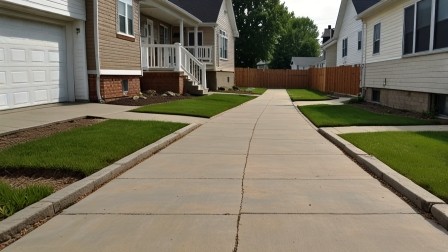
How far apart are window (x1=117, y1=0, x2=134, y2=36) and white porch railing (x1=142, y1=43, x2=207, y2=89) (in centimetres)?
247

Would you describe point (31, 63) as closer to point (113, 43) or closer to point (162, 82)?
point (113, 43)

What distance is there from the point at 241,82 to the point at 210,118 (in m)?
32.8

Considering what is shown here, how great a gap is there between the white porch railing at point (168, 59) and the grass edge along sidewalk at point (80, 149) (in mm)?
10863

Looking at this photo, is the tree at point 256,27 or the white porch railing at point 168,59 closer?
the white porch railing at point 168,59

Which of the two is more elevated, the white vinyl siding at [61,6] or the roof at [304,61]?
the roof at [304,61]

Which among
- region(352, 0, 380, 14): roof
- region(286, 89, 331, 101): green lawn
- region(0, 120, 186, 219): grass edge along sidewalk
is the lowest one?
region(0, 120, 186, 219): grass edge along sidewalk

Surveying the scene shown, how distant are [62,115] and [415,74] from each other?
11450mm

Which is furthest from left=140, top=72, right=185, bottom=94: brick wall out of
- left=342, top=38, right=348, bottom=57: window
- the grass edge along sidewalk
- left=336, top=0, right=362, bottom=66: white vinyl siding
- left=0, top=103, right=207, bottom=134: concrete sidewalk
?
left=342, top=38, right=348, bottom=57: window

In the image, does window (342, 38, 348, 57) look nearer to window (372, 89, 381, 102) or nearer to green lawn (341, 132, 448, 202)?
window (372, 89, 381, 102)

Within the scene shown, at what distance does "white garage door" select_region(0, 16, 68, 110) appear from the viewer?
1190cm

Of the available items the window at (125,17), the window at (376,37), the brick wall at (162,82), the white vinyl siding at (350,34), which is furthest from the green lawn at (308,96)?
the window at (125,17)

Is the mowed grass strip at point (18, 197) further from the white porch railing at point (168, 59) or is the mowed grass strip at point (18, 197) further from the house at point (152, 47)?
the white porch railing at point (168, 59)

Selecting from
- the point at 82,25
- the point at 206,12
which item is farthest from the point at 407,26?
the point at 206,12

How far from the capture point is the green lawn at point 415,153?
5.83 m
